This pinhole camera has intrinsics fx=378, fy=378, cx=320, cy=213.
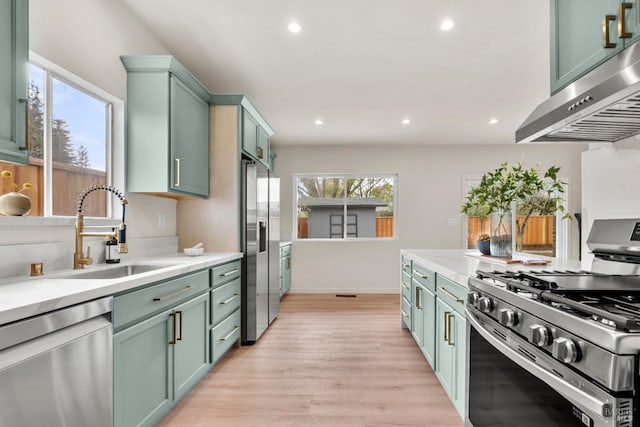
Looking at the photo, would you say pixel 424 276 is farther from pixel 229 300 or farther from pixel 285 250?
pixel 285 250

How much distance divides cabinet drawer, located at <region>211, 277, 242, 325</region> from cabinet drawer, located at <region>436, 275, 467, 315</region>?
153 centimetres

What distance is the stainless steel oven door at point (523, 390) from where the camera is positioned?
82 cm

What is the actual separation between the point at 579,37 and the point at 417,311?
2.21 meters

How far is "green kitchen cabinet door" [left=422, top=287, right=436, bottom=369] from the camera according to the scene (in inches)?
98.8

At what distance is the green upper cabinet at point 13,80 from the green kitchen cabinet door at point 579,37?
216 cm

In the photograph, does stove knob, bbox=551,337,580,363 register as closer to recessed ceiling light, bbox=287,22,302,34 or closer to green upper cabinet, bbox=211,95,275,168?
A: recessed ceiling light, bbox=287,22,302,34

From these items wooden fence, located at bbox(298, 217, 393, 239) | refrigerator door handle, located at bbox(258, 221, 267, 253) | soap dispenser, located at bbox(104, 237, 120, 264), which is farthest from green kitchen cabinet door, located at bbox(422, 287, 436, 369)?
wooden fence, located at bbox(298, 217, 393, 239)

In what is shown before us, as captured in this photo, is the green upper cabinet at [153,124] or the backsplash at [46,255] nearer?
the backsplash at [46,255]

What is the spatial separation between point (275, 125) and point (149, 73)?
2.62 m

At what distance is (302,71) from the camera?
11.3ft

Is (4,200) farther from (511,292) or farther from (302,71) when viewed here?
(302,71)

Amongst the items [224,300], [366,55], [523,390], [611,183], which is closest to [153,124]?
[224,300]

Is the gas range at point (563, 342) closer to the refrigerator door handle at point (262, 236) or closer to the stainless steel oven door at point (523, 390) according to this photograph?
the stainless steel oven door at point (523, 390)

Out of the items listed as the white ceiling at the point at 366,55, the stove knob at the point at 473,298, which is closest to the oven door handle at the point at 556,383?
the stove knob at the point at 473,298
